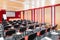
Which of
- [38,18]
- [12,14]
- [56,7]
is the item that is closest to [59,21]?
[56,7]

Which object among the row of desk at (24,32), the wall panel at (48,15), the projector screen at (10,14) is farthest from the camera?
the projector screen at (10,14)

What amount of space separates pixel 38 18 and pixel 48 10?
10.3 ft

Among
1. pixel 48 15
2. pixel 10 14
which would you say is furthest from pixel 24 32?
pixel 10 14

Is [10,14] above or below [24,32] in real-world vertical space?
above

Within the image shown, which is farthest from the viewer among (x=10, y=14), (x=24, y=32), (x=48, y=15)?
(x=10, y=14)

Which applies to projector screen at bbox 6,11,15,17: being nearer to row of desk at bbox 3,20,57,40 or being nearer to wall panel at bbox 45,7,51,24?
wall panel at bbox 45,7,51,24

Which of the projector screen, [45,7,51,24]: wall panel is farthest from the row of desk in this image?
the projector screen

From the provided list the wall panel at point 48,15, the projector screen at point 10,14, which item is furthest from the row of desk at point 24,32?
the projector screen at point 10,14

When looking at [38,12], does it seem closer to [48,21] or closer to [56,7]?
[48,21]

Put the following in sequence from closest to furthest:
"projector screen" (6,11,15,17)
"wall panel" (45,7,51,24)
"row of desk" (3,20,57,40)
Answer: "row of desk" (3,20,57,40)
"wall panel" (45,7,51,24)
"projector screen" (6,11,15,17)

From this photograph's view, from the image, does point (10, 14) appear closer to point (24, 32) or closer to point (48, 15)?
point (48, 15)

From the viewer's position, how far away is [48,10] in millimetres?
14117

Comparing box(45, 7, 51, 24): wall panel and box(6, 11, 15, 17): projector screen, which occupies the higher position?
box(6, 11, 15, 17): projector screen

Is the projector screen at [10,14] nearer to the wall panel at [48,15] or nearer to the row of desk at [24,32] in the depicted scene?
the wall panel at [48,15]
